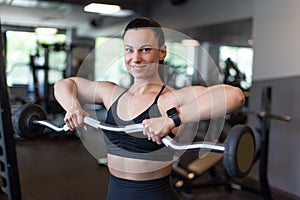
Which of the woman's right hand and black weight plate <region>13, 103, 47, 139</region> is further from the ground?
the woman's right hand

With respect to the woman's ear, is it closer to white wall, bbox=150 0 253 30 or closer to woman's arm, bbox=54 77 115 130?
woman's arm, bbox=54 77 115 130

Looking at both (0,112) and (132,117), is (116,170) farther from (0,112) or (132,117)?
(0,112)

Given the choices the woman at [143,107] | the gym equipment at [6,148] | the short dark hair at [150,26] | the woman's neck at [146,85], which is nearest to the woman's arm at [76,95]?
the woman at [143,107]

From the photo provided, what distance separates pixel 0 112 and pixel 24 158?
282 centimetres

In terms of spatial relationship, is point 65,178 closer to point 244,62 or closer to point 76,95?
point 244,62

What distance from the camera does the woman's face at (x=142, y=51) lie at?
35.5 inches

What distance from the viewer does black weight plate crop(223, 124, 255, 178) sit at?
28.0 inches

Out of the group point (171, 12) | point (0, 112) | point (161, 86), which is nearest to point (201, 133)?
point (161, 86)

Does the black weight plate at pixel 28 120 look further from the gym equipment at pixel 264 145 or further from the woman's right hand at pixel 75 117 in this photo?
the gym equipment at pixel 264 145

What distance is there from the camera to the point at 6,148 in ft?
4.50

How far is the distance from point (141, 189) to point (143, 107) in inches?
10.6

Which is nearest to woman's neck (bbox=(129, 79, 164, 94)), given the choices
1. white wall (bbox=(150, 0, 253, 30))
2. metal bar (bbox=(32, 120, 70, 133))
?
metal bar (bbox=(32, 120, 70, 133))

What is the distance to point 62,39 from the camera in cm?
598

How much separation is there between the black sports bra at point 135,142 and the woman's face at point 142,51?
0.08 m
